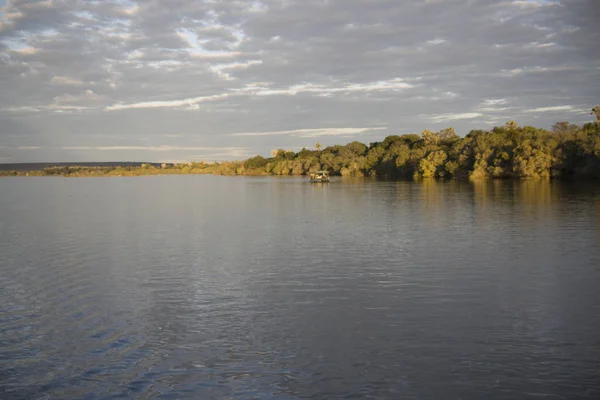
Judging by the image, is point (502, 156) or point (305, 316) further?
point (502, 156)

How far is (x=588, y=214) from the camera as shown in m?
36.2

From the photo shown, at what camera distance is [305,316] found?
14250 mm

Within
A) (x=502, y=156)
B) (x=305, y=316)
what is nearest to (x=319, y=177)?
(x=502, y=156)

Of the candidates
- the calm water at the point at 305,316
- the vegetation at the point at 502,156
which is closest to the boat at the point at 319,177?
the vegetation at the point at 502,156

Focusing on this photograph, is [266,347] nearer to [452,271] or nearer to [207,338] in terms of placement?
[207,338]

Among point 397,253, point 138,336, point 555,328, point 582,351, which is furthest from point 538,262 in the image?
point 138,336

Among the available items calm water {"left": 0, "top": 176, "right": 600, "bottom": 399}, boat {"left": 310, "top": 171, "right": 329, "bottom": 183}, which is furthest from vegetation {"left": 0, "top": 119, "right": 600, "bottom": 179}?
calm water {"left": 0, "top": 176, "right": 600, "bottom": 399}

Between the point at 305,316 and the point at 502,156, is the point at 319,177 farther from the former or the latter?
the point at 305,316

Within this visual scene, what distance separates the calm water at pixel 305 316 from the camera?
1020 centimetres

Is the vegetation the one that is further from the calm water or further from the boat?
the calm water

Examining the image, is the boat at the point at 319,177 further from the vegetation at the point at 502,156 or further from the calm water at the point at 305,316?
the calm water at the point at 305,316

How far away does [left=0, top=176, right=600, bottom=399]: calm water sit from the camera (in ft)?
33.5

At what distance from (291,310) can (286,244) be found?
1180 centimetres

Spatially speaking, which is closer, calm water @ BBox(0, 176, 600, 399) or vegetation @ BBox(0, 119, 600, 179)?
calm water @ BBox(0, 176, 600, 399)
